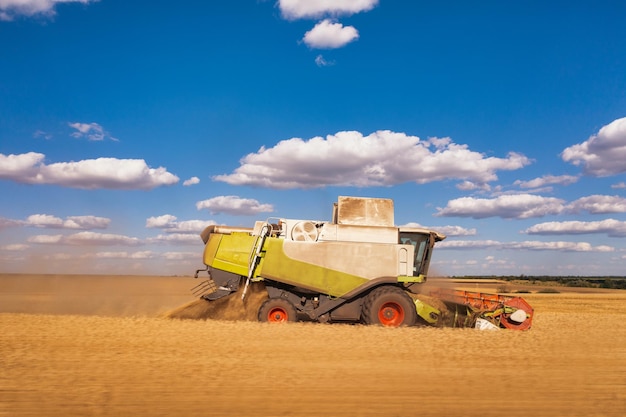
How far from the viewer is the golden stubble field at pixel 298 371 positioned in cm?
592

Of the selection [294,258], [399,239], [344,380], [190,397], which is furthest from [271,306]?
[190,397]

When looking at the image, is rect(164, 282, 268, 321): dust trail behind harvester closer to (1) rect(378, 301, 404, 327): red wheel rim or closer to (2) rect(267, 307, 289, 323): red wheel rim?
(2) rect(267, 307, 289, 323): red wheel rim

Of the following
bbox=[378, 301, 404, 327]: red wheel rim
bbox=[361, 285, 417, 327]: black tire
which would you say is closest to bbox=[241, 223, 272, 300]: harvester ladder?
bbox=[361, 285, 417, 327]: black tire

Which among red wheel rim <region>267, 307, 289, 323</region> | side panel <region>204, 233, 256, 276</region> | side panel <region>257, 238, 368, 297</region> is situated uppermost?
side panel <region>204, 233, 256, 276</region>

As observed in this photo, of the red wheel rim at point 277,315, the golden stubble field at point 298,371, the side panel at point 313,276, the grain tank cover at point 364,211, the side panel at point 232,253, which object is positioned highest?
the grain tank cover at point 364,211

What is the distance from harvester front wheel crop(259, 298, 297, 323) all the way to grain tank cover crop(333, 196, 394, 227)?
2.65 metres

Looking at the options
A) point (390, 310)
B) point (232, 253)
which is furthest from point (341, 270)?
point (232, 253)

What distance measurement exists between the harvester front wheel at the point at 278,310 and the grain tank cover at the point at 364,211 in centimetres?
265

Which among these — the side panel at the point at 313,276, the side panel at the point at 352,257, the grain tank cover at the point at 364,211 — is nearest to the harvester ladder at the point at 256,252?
the side panel at the point at 313,276

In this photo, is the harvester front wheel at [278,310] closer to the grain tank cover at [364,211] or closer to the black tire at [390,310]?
the black tire at [390,310]

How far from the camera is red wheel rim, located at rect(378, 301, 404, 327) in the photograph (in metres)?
13.2

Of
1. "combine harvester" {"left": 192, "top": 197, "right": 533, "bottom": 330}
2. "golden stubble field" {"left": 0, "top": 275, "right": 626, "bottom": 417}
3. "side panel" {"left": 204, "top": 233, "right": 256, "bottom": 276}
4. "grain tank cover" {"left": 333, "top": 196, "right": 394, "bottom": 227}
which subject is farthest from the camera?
"grain tank cover" {"left": 333, "top": 196, "right": 394, "bottom": 227}

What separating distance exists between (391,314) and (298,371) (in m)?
6.05

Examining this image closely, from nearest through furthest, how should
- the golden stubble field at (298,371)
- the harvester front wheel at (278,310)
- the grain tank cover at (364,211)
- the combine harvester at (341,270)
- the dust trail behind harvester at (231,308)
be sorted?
the golden stubble field at (298,371)
the harvester front wheel at (278,310)
the combine harvester at (341,270)
the dust trail behind harvester at (231,308)
the grain tank cover at (364,211)
